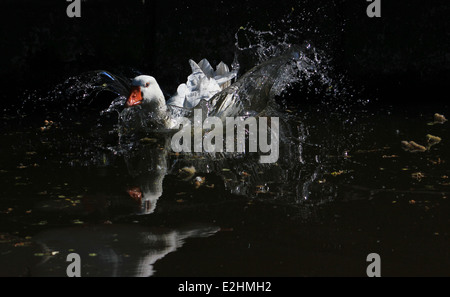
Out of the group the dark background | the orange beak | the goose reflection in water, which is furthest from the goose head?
the goose reflection in water

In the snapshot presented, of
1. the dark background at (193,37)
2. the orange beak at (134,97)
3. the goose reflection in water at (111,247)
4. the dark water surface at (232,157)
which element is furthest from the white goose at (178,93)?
the goose reflection in water at (111,247)

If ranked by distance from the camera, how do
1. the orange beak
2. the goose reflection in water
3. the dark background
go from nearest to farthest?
the goose reflection in water → the orange beak → the dark background

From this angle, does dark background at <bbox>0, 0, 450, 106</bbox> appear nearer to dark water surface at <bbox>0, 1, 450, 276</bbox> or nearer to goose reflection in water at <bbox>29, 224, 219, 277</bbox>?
dark water surface at <bbox>0, 1, 450, 276</bbox>

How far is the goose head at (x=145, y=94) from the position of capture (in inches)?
223

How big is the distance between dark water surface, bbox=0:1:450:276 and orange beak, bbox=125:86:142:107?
23cm

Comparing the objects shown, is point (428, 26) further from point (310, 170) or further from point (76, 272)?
point (76, 272)

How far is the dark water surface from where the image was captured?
3260mm

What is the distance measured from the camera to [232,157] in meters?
4.88

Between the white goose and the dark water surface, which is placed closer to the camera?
the dark water surface

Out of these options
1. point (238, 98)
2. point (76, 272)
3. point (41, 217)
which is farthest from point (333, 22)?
point (76, 272)

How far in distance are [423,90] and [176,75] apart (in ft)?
7.97

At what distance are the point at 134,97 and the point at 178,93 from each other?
1.52ft

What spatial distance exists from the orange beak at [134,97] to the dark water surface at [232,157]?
0.76 ft

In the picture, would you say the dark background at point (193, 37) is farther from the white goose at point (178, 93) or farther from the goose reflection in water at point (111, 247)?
the goose reflection in water at point (111, 247)
